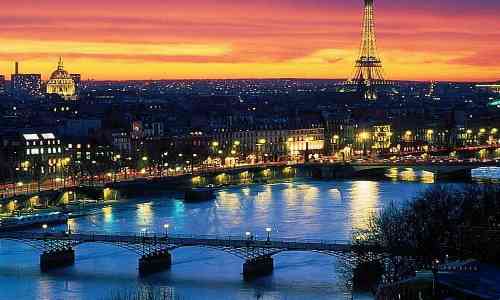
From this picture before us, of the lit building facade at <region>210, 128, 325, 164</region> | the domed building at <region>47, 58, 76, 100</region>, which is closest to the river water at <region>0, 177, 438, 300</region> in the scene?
the lit building facade at <region>210, 128, 325, 164</region>

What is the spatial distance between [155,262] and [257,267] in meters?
1.71

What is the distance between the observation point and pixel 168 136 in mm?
49906

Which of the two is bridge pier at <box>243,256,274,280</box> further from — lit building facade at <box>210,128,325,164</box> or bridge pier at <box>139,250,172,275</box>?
lit building facade at <box>210,128,325,164</box>

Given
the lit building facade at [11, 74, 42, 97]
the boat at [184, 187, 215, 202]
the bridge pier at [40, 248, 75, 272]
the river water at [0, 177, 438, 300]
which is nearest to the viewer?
the river water at [0, 177, 438, 300]

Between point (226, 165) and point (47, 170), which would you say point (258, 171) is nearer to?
point (226, 165)

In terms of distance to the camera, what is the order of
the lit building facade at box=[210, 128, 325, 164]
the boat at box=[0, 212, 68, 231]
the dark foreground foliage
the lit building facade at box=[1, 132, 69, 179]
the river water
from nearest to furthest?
the dark foreground foliage → the river water → the boat at box=[0, 212, 68, 231] → the lit building facade at box=[1, 132, 69, 179] → the lit building facade at box=[210, 128, 325, 164]

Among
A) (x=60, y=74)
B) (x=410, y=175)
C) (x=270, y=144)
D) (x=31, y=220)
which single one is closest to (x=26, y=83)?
(x=60, y=74)

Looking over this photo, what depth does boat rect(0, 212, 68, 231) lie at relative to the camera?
90.8ft

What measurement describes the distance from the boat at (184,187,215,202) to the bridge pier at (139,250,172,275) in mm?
11870

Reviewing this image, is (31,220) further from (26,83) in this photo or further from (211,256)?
(26,83)

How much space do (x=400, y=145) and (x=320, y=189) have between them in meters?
20.8

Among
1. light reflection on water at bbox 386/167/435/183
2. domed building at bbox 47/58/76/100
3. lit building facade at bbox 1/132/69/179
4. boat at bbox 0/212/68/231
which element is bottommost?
boat at bbox 0/212/68/231

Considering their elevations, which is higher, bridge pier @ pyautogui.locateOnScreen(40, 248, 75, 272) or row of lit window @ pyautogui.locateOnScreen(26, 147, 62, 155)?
row of lit window @ pyautogui.locateOnScreen(26, 147, 62, 155)

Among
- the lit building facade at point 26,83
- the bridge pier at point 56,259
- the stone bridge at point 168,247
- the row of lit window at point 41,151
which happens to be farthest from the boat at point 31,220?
the lit building facade at point 26,83
